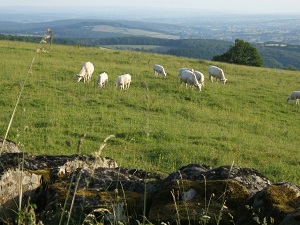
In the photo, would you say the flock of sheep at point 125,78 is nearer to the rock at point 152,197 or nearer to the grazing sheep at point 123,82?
the grazing sheep at point 123,82

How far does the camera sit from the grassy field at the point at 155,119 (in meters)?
11.9

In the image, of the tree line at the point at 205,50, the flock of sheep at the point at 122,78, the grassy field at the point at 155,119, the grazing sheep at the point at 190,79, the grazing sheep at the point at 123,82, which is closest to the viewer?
the grassy field at the point at 155,119

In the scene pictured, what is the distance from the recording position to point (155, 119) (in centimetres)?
1712

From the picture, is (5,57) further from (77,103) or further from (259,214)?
(259,214)

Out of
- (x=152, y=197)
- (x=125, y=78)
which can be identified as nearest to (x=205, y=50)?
(x=125, y=78)

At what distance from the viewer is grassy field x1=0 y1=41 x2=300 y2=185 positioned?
1188 centimetres

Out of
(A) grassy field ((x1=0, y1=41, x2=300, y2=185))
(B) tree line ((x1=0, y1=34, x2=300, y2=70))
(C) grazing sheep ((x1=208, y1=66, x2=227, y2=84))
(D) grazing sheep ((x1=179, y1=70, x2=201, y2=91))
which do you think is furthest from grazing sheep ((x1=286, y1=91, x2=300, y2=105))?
(B) tree line ((x1=0, y1=34, x2=300, y2=70))

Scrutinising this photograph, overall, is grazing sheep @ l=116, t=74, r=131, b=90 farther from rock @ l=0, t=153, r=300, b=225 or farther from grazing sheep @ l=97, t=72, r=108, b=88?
rock @ l=0, t=153, r=300, b=225

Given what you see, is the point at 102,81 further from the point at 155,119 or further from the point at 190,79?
the point at 155,119

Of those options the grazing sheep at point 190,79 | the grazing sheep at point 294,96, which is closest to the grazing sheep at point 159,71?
the grazing sheep at point 190,79

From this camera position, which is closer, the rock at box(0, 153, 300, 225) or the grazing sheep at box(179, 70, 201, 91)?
the rock at box(0, 153, 300, 225)

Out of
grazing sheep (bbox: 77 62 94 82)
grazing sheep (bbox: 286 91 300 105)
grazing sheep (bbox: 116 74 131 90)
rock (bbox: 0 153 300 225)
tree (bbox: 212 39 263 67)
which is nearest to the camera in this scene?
rock (bbox: 0 153 300 225)

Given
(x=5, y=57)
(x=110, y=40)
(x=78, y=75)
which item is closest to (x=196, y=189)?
(x=78, y=75)

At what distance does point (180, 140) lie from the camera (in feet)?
46.0
